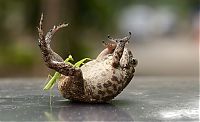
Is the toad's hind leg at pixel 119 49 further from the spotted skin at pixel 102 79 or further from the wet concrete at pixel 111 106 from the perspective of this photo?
the wet concrete at pixel 111 106

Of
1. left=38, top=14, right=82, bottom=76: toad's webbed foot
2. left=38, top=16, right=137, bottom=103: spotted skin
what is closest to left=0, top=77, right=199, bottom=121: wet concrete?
left=38, top=16, right=137, bottom=103: spotted skin

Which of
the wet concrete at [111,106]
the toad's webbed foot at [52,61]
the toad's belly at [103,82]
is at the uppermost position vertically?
the toad's webbed foot at [52,61]

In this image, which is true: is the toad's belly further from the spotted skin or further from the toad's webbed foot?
the toad's webbed foot

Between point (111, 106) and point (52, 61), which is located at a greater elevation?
point (52, 61)

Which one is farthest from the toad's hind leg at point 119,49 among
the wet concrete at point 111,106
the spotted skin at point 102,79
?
the wet concrete at point 111,106

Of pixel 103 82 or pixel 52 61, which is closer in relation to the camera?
pixel 52 61

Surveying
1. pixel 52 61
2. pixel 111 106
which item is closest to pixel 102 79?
pixel 111 106

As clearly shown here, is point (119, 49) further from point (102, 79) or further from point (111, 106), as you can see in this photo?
point (111, 106)

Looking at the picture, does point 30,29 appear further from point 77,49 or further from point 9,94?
point 9,94

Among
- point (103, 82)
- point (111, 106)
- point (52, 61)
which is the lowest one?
point (111, 106)
